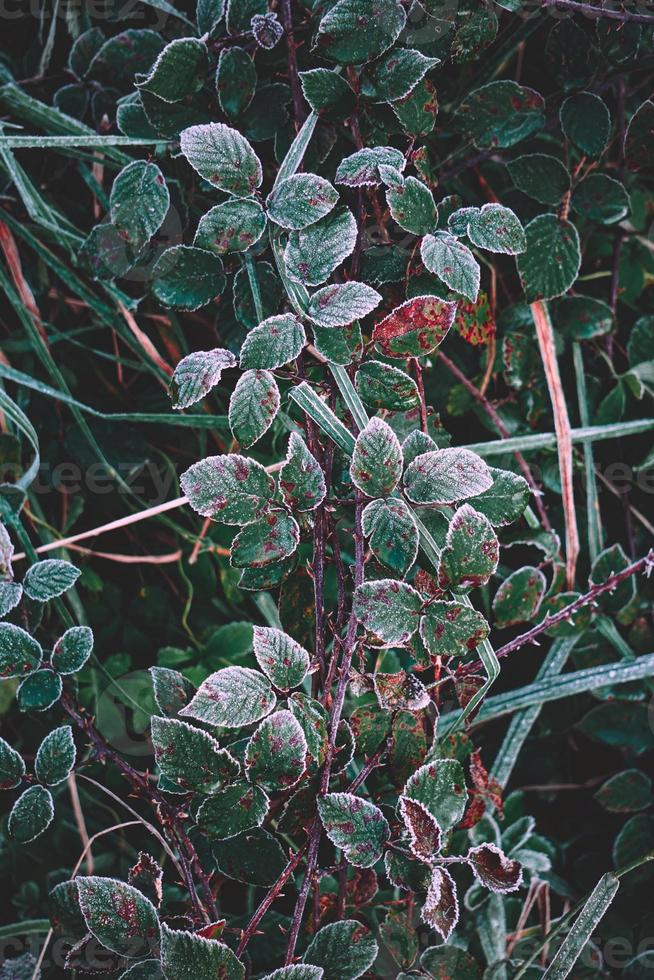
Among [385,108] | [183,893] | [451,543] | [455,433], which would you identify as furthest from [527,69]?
[183,893]

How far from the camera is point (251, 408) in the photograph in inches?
23.1

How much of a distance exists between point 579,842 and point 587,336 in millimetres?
567

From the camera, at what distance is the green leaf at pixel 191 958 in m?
0.51

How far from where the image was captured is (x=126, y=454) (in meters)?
0.89

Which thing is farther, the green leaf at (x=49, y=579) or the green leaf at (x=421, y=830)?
the green leaf at (x=49, y=579)

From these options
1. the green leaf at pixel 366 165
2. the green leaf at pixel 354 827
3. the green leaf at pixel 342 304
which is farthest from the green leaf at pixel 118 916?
the green leaf at pixel 366 165

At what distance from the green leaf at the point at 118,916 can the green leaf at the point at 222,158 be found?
526 millimetres

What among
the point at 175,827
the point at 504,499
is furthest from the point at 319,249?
the point at 175,827

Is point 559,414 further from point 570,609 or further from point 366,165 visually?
point 366,165

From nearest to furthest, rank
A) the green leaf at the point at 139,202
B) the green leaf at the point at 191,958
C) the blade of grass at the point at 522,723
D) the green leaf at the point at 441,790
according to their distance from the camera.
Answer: the green leaf at the point at 191,958 < the green leaf at the point at 441,790 < the green leaf at the point at 139,202 < the blade of grass at the point at 522,723

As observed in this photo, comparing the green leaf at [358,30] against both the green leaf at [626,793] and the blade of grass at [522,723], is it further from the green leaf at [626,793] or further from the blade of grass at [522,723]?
the green leaf at [626,793]

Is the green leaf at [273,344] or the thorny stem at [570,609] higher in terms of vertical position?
the green leaf at [273,344]

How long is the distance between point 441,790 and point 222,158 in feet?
1.72

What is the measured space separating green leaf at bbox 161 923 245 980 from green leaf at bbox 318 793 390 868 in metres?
0.09
